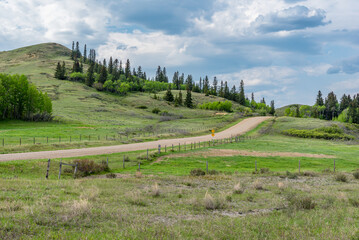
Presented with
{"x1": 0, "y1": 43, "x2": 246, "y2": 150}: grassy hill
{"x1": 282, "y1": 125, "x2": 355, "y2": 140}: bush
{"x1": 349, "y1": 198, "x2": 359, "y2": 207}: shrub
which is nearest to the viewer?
{"x1": 349, "y1": 198, "x2": 359, "y2": 207}: shrub

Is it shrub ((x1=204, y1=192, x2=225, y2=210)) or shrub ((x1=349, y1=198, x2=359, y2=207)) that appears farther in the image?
shrub ((x1=349, y1=198, x2=359, y2=207))

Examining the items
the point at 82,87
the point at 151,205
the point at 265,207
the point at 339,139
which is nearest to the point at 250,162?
the point at 265,207

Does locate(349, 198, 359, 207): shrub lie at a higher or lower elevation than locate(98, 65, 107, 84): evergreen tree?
lower

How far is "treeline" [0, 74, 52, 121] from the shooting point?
72.5m

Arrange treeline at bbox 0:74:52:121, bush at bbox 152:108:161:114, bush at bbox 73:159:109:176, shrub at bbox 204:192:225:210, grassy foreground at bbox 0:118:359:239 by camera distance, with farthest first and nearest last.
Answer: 1. bush at bbox 152:108:161:114
2. treeline at bbox 0:74:52:121
3. bush at bbox 73:159:109:176
4. shrub at bbox 204:192:225:210
5. grassy foreground at bbox 0:118:359:239

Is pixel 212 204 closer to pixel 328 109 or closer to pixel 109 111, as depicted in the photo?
pixel 109 111

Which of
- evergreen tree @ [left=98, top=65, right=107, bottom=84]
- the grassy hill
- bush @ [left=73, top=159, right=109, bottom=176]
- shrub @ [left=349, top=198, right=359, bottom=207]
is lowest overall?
bush @ [left=73, top=159, right=109, bottom=176]

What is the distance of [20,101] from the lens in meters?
75.1

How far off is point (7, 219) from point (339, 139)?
3384 inches

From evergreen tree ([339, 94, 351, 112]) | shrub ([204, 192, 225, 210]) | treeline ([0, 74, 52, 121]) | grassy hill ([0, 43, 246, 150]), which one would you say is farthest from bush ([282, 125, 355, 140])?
evergreen tree ([339, 94, 351, 112])

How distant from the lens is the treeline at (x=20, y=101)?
72525 mm

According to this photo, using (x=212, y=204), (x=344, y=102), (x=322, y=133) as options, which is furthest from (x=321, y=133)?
(x=344, y=102)

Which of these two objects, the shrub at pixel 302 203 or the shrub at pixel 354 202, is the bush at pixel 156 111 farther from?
the shrub at pixel 302 203

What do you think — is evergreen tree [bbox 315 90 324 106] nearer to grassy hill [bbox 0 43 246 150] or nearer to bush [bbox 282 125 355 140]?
grassy hill [bbox 0 43 246 150]
